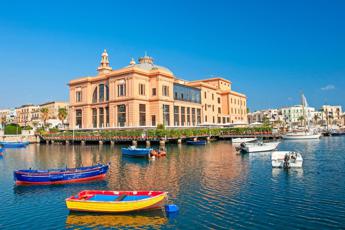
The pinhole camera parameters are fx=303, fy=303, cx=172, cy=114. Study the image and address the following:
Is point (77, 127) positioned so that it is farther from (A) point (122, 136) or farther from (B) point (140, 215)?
(B) point (140, 215)

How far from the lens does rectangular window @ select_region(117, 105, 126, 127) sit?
93062 millimetres

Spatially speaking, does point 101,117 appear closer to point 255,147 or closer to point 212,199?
point 255,147

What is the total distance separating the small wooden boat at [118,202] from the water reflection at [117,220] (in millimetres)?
420

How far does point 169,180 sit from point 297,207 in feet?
44.1

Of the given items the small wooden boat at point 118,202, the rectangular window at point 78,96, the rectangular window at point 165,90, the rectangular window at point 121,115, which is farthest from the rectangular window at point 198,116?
the small wooden boat at point 118,202

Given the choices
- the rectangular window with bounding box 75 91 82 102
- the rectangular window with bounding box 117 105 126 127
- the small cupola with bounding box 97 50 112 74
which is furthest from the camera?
the small cupola with bounding box 97 50 112 74

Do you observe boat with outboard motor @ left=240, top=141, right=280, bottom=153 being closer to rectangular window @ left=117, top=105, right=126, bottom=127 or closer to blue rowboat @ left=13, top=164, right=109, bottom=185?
blue rowboat @ left=13, top=164, right=109, bottom=185

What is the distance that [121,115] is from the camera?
9406cm

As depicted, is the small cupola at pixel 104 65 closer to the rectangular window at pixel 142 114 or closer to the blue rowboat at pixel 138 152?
the rectangular window at pixel 142 114

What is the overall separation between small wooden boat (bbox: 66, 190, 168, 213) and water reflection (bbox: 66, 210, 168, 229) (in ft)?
1.38

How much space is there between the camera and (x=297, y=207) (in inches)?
830

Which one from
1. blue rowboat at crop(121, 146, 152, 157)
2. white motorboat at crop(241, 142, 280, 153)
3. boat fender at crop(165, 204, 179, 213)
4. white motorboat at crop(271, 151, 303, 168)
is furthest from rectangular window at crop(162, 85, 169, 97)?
boat fender at crop(165, 204, 179, 213)

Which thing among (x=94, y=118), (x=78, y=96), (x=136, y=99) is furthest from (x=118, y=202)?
(x=78, y=96)

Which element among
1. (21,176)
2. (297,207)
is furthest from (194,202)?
(21,176)
